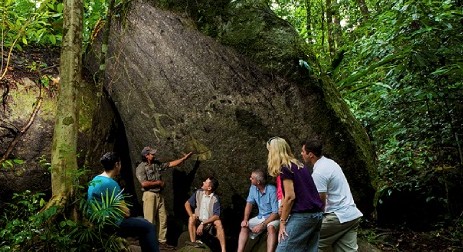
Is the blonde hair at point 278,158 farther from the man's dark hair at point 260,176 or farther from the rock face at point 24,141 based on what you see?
the rock face at point 24,141

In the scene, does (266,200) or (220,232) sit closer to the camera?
(266,200)

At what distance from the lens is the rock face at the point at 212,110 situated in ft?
23.7

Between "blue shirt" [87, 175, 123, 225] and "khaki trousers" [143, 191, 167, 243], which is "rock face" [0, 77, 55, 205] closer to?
"khaki trousers" [143, 191, 167, 243]

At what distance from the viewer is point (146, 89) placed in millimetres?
7992

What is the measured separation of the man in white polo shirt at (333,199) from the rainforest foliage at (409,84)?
2.43 metres

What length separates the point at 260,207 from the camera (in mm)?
6867

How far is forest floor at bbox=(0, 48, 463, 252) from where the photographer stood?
25.7ft

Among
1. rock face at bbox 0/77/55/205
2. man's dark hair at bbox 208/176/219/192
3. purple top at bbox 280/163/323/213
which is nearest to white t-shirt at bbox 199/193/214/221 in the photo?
man's dark hair at bbox 208/176/219/192

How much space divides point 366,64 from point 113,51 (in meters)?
5.09

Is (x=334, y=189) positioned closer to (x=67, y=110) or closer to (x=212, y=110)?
(x=212, y=110)

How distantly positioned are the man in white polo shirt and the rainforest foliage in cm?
243

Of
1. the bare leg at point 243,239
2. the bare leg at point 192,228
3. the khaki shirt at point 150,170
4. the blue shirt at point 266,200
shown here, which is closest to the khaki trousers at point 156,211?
the khaki shirt at point 150,170

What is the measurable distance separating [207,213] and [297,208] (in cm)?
313

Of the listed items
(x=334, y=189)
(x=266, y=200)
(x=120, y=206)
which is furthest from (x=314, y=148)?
(x=120, y=206)
